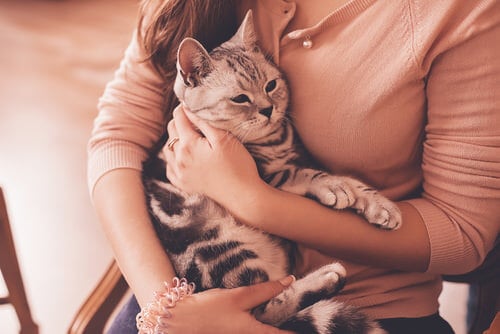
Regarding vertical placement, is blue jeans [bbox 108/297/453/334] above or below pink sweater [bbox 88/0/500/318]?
below

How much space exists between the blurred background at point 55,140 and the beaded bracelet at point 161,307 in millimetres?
920

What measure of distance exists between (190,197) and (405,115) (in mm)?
420

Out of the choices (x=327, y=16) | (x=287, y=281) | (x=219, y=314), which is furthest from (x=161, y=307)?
(x=327, y=16)

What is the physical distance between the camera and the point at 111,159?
1.01 m

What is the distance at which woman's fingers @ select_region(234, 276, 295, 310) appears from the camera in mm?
808

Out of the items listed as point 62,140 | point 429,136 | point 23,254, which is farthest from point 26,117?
point 429,136

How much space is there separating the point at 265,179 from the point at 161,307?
0.32 metres

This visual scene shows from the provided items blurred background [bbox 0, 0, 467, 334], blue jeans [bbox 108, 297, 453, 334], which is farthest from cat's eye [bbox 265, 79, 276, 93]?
blurred background [bbox 0, 0, 467, 334]

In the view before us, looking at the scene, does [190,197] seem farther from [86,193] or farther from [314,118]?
[86,193]

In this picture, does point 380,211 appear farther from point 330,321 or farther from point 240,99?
point 240,99

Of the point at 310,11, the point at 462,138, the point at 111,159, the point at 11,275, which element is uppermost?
the point at 310,11

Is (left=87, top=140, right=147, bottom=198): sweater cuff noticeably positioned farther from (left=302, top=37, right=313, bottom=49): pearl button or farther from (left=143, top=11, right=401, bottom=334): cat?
(left=302, top=37, right=313, bottom=49): pearl button

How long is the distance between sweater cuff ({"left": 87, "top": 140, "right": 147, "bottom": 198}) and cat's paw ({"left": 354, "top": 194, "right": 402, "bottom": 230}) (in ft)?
1.59

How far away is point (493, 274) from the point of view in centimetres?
106
